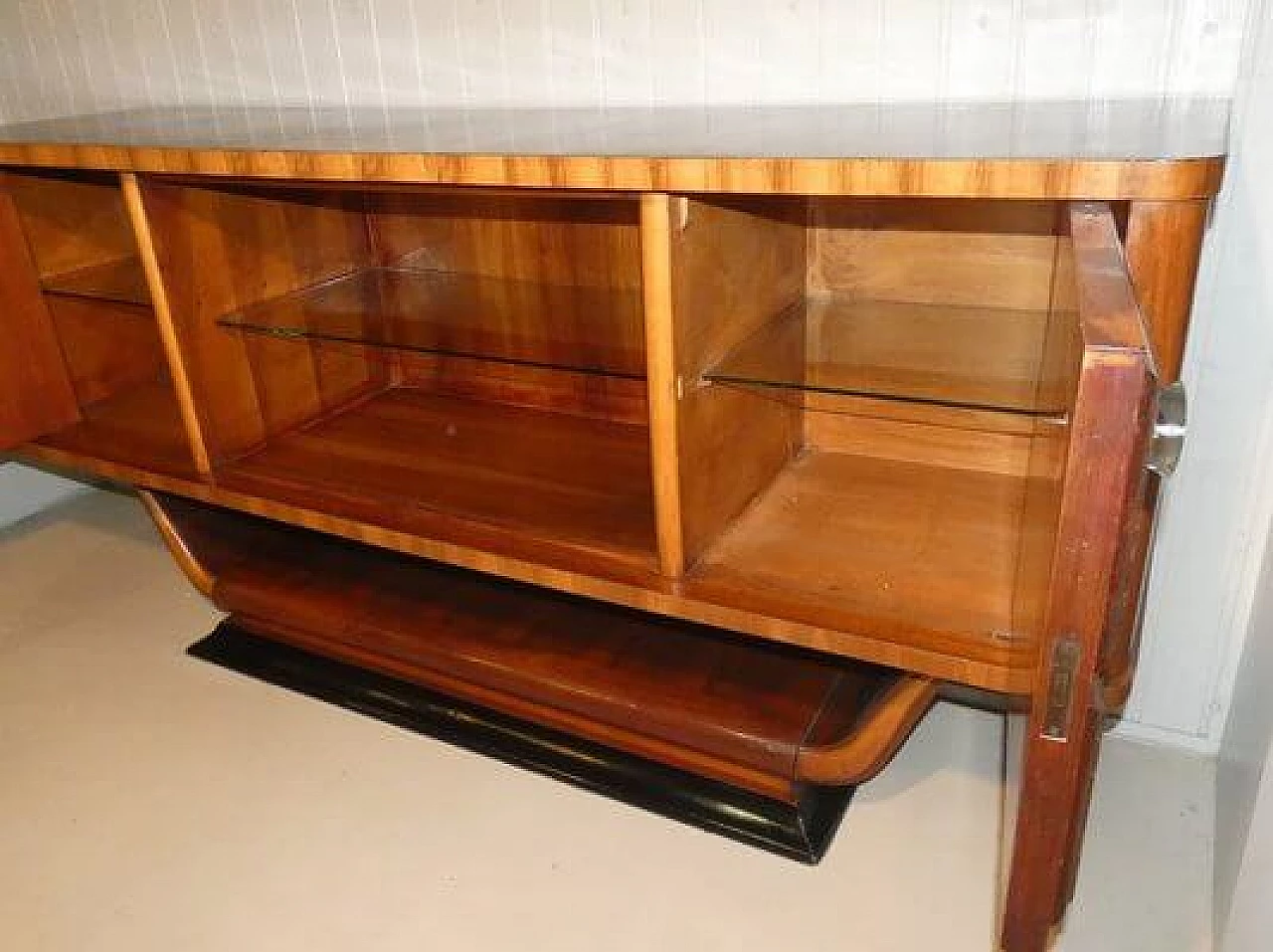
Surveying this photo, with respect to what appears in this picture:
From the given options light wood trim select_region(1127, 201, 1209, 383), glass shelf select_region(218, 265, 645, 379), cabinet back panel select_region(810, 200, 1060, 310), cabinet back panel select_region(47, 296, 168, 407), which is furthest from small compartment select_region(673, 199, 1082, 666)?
cabinet back panel select_region(47, 296, 168, 407)

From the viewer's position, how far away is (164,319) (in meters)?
1.40

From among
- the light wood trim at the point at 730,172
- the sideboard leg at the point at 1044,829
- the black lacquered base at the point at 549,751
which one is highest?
the light wood trim at the point at 730,172

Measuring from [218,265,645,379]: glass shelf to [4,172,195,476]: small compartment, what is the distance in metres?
0.28

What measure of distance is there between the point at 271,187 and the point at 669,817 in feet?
3.50

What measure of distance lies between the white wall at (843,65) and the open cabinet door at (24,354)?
0.38 m

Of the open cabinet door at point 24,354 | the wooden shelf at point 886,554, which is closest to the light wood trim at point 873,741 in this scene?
the wooden shelf at point 886,554

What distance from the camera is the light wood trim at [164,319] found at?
4.38 feet

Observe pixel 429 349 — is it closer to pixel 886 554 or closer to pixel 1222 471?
pixel 886 554

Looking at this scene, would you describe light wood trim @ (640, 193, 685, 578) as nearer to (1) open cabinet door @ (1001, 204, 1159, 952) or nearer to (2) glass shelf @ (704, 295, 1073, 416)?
(2) glass shelf @ (704, 295, 1073, 416)

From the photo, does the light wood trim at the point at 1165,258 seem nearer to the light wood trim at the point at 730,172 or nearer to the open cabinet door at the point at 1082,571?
the light wood trim at the point at 730,172

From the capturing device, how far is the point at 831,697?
4.21 ft

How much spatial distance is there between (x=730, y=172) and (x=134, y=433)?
1190mm

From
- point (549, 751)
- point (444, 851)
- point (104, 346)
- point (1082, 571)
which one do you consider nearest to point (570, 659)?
point (549, 751)

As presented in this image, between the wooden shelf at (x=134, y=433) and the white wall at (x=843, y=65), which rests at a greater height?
the white wall at (x=843, y=65)
